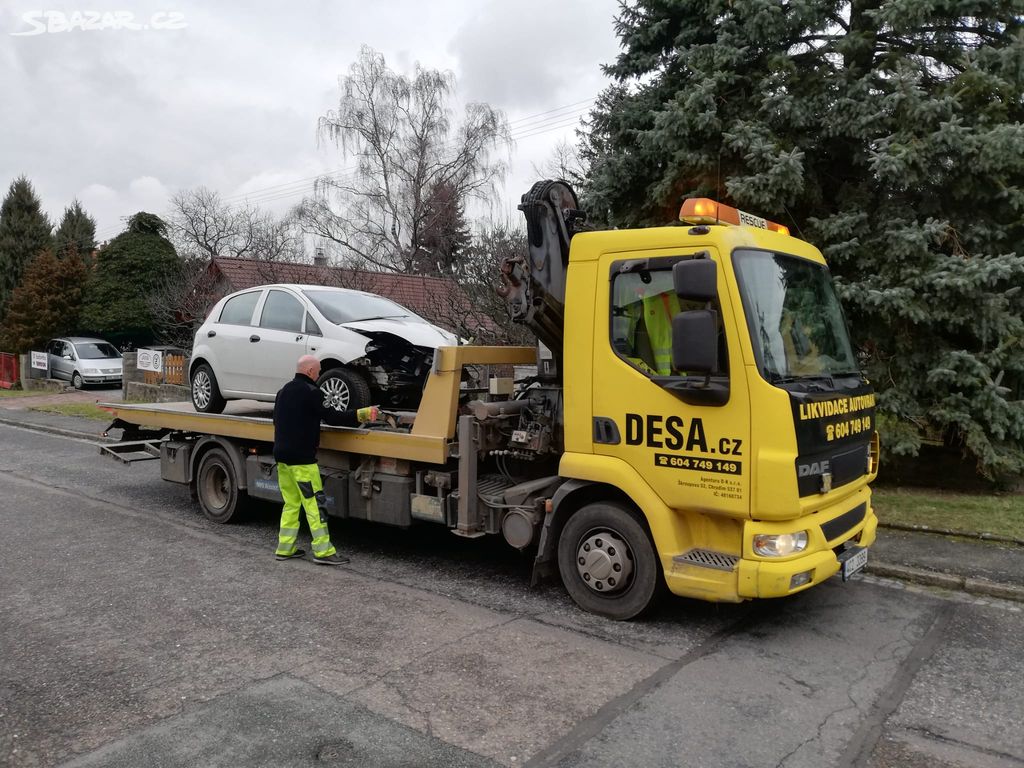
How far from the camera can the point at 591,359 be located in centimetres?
545

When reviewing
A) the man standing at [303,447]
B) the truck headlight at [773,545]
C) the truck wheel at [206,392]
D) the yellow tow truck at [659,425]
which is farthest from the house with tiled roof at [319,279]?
the truck headlight at [773,545]

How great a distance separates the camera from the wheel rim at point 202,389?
872cm

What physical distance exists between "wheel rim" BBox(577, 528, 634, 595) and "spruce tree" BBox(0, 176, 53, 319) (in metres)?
35.1

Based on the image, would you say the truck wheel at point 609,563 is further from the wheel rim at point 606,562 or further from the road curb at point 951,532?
the road curb at point 951,532

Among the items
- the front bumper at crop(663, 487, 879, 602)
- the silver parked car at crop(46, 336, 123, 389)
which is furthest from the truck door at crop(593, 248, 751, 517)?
the silver parked car at crop(46, 336, 123, 389)

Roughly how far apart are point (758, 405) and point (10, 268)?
37.0 m

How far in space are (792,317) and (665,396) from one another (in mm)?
973

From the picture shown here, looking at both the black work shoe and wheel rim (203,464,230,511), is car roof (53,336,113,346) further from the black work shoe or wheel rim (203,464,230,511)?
the black work shoe

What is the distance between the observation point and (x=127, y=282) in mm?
27875

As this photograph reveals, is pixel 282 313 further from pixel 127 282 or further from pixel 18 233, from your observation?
pixel 18 233

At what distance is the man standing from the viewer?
6688 millimetres

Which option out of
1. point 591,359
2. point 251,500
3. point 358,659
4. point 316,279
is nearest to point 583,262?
point 591,359

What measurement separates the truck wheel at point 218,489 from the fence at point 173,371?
413 inches

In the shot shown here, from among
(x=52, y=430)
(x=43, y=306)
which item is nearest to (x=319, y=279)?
(x=52, y=430)
